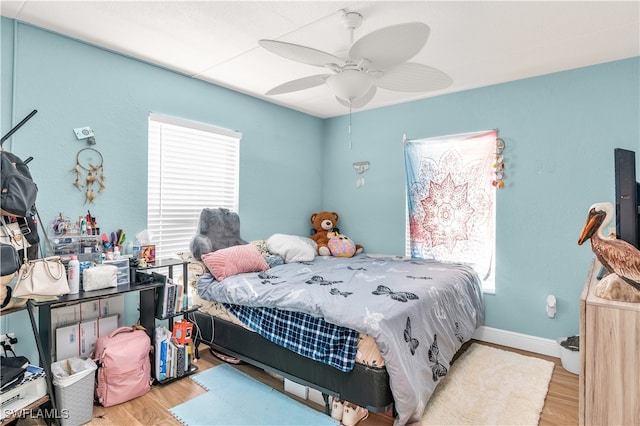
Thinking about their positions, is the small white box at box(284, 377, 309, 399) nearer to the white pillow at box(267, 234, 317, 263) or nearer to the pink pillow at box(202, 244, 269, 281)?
the pink pillow at box(202, 244, 269, 281)

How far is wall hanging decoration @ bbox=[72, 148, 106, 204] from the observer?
2.56 meters

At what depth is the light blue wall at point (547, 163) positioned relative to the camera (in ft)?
9.33

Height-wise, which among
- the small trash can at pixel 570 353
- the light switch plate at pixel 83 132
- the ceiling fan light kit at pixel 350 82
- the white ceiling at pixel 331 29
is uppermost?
the white ceiling at pixel 331 29

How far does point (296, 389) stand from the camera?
2.35m

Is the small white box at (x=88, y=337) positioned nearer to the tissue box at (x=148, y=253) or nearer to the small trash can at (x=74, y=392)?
the small trash can at (x=74, y=392)

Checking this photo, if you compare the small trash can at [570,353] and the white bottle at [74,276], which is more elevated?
the white bottle at [74,276]

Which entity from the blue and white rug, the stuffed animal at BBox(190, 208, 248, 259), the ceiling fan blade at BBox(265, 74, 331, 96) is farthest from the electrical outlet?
the ceiling fan blade at BBox(265, 74, 331, 96)

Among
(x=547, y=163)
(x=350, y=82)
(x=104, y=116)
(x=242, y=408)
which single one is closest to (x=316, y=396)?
(x=242, y=408)

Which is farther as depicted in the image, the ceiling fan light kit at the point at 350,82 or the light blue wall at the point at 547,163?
the light blue wall at the point at 547,163

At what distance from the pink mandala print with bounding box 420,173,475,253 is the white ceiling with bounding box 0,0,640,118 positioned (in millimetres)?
1142

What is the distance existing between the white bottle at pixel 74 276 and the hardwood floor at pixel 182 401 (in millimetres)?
752

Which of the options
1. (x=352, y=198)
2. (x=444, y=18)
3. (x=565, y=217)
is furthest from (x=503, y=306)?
(x=444, y=18)

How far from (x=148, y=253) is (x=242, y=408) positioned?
55.0 inches

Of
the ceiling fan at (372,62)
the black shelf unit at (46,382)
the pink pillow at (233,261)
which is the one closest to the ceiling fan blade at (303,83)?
the ceiling fan at (372,62)
